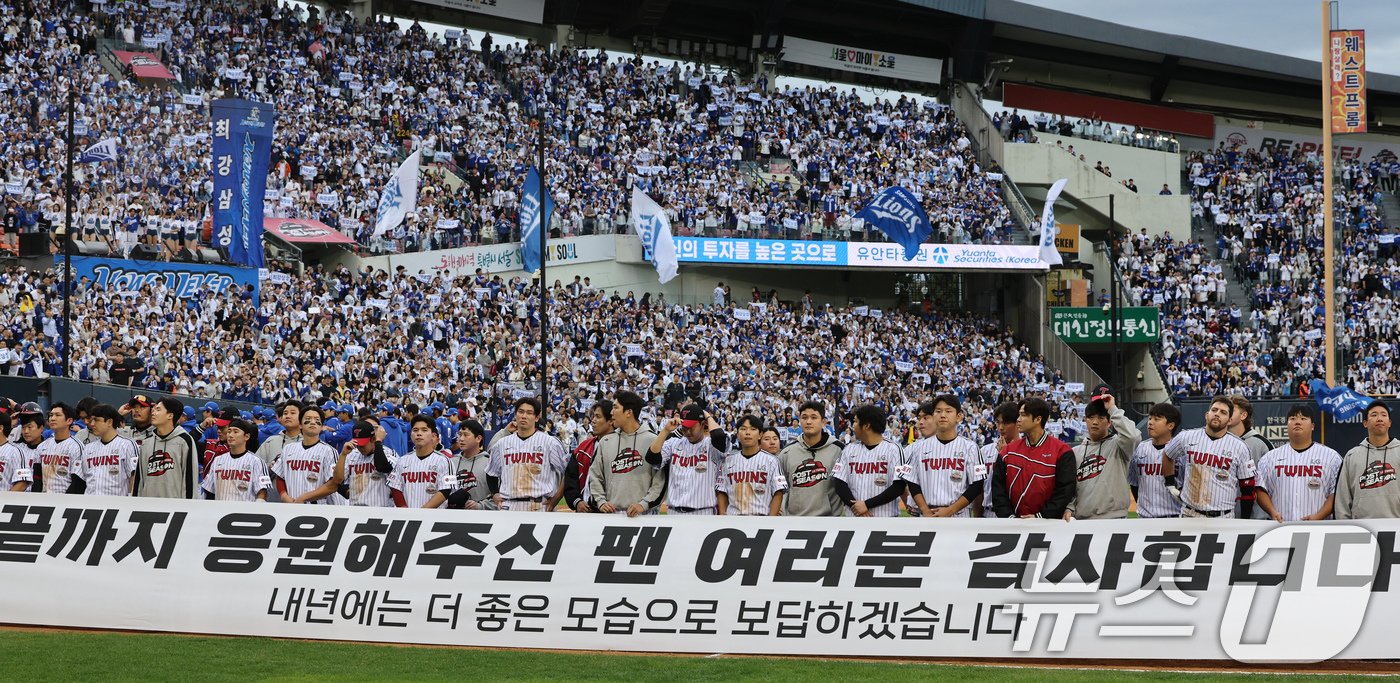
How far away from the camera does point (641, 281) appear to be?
38719 millimetres

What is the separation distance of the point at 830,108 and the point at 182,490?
3782 cm

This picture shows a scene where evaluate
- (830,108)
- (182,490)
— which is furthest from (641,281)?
(182,490)

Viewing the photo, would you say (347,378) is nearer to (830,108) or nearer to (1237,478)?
(1237,478)

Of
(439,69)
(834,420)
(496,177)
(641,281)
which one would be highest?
(439,69)

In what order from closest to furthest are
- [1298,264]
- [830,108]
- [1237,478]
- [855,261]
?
[1237,478] < [855,261] < [1298,264] < [830,108]

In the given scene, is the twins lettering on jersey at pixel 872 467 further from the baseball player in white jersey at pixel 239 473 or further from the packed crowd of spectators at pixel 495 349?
the packed crowd of spectators at pixel 495 349

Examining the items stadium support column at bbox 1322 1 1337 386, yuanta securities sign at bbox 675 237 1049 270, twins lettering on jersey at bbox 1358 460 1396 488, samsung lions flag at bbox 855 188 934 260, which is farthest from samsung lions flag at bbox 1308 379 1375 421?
twins lettering on jersey at bbox 1358 460 1396 488

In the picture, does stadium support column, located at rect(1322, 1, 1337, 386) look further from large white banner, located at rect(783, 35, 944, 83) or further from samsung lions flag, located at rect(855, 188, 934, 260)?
large white banner, located at rect(783, 35, 944, 83)

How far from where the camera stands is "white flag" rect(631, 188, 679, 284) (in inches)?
1244

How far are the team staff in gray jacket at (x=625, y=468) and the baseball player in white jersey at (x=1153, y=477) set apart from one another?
3.57 m

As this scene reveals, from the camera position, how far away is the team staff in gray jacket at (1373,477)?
9.69 metres

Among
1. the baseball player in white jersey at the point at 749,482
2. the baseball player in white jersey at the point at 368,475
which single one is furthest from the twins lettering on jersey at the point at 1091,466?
the baseball player in white jersey at the point at 368,475

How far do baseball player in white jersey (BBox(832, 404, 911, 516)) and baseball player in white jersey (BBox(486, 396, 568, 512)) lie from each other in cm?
239

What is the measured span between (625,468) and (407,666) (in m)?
2.70
